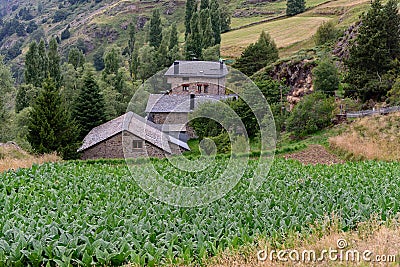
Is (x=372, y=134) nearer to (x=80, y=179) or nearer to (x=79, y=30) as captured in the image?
(x=80, y=179)

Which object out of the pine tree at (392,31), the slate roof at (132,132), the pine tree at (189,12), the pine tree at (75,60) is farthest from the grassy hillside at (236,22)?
the slate roof at (132,132)

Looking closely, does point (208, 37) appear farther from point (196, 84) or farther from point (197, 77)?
point (196, 84)

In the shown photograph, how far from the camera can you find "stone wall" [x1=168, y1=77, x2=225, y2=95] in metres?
63.8

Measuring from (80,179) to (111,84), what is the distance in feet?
187

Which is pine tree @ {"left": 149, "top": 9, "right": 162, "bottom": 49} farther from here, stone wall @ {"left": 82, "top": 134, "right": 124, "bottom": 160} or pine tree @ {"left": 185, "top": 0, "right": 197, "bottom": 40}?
stone wall @ {"left": 82, "top": 134, "right": 124, "bottom": 160}

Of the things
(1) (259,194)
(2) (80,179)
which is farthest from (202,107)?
(1) (259,194)

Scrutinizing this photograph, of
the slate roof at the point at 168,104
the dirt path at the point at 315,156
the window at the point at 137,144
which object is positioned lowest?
the slate roof at the point at 168,104

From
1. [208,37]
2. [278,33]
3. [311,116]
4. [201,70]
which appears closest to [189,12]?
[208,37]

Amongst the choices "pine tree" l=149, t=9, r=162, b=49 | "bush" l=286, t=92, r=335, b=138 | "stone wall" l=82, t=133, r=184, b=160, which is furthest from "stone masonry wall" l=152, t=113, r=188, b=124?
"pine tree" l=149, t=9, r=162, b=49

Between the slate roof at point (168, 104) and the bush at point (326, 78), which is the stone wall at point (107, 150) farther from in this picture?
the bush at point (326, 78)

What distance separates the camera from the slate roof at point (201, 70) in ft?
214

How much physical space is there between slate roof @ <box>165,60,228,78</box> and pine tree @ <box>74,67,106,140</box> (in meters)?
19.8

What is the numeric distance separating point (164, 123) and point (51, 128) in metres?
23.3

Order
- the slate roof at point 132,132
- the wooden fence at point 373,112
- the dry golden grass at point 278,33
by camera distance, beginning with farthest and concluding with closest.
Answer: the dry golden grass at point 278,33 → the slate roof at point 132,132 → the wooden fence at point 373,112
